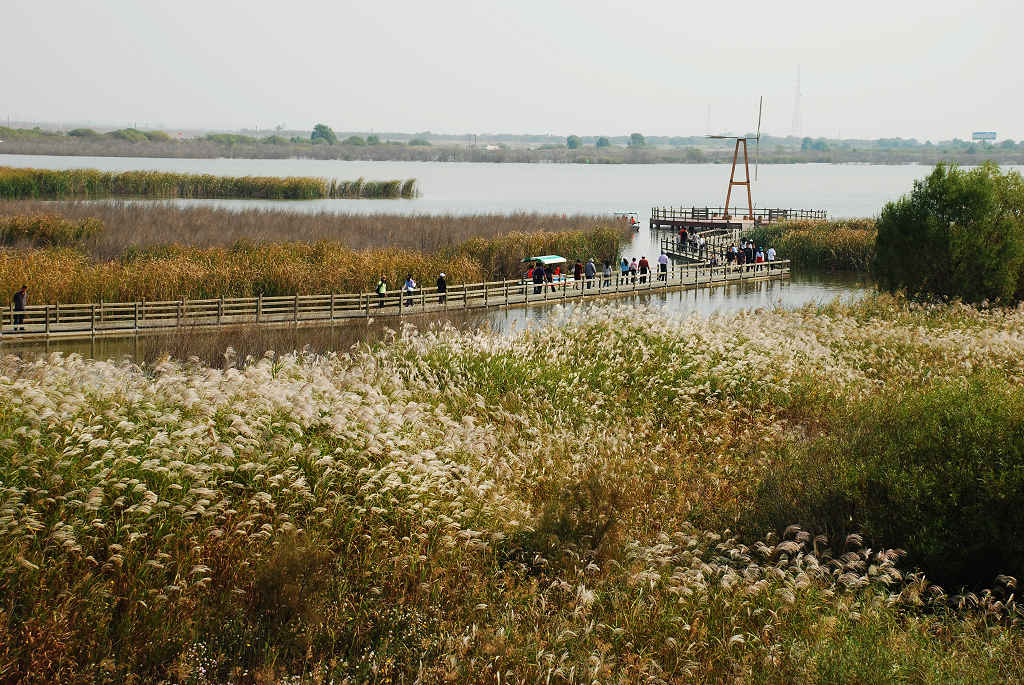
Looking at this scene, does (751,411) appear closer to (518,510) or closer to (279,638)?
(518,510)

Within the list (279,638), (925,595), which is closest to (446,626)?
(279,638)

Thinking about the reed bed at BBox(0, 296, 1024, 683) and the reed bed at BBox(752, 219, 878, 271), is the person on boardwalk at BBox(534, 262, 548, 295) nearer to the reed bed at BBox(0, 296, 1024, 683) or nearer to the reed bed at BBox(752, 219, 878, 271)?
the reed bed at BBox(752, 219, 878, 271)

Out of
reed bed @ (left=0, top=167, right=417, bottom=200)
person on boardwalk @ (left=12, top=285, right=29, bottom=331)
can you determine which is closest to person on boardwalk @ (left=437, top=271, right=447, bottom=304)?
person on boardwalk @ (left=12, top=285, right=29, bottom=331)

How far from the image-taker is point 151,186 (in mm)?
85562

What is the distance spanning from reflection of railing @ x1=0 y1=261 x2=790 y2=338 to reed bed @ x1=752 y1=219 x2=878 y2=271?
1727 centimetres

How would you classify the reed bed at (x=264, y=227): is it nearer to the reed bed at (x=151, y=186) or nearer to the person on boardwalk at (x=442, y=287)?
the person on boardwalk at (x=442, y=287)

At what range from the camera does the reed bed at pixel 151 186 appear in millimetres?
74812

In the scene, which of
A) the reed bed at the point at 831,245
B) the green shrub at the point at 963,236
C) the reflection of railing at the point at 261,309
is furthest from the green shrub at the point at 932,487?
the reed bed at the point at 831,245

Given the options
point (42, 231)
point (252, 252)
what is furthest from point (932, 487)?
point (42, 231)

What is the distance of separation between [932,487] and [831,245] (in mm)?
43860

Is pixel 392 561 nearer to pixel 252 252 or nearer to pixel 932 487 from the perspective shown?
pixel 932 487

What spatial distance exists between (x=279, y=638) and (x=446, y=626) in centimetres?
150

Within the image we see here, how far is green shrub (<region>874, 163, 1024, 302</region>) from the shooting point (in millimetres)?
32125

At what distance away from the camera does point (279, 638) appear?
877cm
